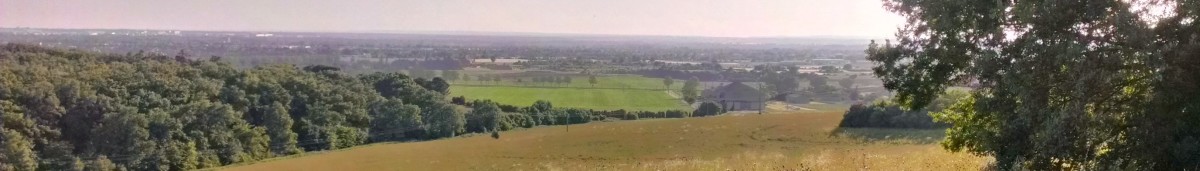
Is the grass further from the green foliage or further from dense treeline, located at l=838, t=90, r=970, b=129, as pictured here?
the green foliage

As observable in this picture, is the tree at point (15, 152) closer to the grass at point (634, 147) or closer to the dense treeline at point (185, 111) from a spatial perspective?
the dense treeline at point (185, 111)

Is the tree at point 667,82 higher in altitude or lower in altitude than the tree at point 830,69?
lower

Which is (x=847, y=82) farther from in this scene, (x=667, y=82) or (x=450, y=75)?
(x=450, y=75)

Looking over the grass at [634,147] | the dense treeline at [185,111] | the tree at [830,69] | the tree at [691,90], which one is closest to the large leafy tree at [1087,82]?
the grass at [634,147]

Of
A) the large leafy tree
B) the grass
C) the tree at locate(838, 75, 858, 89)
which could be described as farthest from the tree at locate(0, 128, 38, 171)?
the tree at locate(838, 75, 858, 89)

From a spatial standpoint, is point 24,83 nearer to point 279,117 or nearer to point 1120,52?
point 279,117

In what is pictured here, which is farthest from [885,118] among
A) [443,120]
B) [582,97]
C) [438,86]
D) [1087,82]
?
[438,86]
